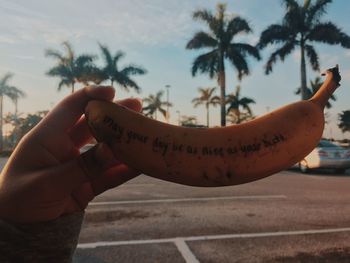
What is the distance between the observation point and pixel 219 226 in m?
6.66

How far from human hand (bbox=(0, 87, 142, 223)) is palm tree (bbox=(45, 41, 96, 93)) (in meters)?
32.4

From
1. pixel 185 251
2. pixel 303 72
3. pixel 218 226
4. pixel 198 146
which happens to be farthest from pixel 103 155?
pixel 303 72

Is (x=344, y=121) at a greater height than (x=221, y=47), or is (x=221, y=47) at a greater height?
(x=221, y=47)

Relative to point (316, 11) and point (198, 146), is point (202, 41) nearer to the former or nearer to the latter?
point (316, 11)

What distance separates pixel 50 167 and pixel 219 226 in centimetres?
547

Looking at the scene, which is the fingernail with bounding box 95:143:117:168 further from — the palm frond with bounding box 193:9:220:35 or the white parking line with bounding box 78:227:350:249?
the palm frond with bounding box 193:9:220:35

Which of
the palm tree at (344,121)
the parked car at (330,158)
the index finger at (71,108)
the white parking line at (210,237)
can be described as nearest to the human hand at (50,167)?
the index finger at (71,108)

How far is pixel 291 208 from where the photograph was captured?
8203mm

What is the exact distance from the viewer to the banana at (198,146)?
4.81 ft

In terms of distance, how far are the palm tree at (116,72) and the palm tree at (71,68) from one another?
104cm

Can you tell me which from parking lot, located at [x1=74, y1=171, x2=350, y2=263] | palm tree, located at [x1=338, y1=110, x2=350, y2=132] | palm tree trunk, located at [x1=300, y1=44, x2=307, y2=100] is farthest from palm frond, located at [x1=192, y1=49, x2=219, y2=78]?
palm tree, located at [x1=338, y1=110, x2=350, y2=132]

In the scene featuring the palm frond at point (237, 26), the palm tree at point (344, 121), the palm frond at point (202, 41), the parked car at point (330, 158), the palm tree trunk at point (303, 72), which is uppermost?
the palm frond at point (237, 26)

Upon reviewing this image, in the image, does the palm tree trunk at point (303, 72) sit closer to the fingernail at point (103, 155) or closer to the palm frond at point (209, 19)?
the palm frond at point (209, 19)

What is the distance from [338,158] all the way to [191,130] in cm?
1470
